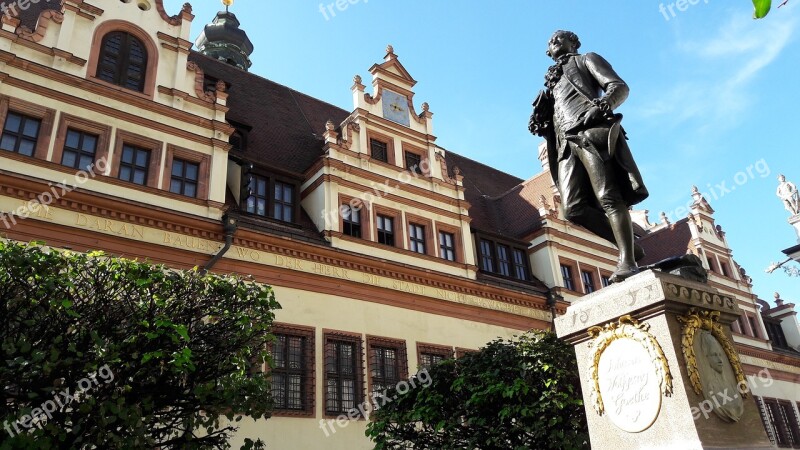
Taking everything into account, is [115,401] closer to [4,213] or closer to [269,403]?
[269,403]

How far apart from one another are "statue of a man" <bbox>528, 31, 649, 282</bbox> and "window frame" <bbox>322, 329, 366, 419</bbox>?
11.7m

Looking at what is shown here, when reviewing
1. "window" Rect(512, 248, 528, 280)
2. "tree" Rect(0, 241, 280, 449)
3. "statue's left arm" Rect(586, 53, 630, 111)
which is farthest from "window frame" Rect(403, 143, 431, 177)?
"statue's left arm" Rect(586, 53, 630, 111)

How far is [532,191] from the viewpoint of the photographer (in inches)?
1136

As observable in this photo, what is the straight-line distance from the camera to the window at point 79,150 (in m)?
15.5

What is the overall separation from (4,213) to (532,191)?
21.4 m

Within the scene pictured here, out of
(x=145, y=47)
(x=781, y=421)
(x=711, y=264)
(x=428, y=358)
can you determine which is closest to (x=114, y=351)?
(x=428, y=358)

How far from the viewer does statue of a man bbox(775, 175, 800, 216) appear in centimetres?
2095

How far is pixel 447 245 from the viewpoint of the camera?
2275 centimetres

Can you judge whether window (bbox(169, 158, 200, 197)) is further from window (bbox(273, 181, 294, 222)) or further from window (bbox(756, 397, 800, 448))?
window (bbox(756, 397, 800, 448))

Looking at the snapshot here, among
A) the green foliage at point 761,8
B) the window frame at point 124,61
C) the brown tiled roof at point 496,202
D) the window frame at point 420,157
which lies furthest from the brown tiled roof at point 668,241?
the green foliage at point 761,8

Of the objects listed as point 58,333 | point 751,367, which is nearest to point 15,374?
point 58,333

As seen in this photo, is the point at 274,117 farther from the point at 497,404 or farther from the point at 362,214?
the point at 497,404

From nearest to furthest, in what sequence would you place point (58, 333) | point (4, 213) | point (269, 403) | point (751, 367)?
point (58, 333)
point (269, 403)
point (4, 213)
point (751, 367)

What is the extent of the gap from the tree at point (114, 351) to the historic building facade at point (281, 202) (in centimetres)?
544
